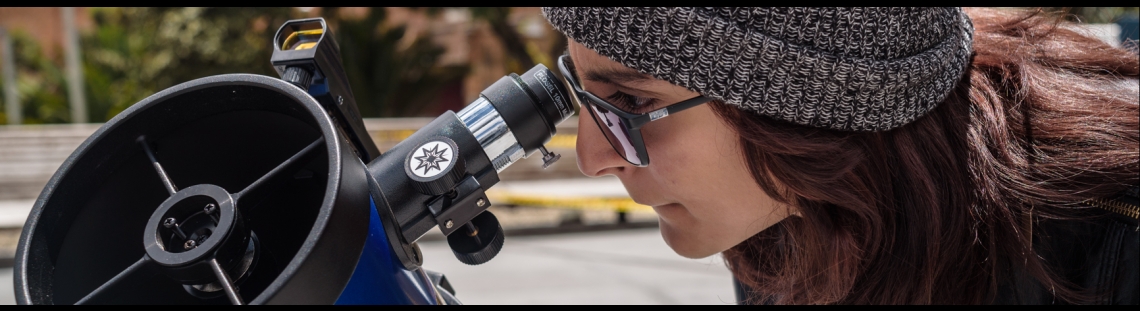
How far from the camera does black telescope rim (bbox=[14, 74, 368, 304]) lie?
2.84ft

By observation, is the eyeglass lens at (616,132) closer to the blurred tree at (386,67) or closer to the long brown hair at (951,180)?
the long brown hair at (951,180)

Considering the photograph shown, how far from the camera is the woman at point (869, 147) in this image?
1291 millimetres

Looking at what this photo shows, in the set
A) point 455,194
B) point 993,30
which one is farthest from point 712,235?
point 993,30

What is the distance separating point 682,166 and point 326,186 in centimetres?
70

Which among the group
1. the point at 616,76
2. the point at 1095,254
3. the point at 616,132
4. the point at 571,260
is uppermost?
the point at 616,76

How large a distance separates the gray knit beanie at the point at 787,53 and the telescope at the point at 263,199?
24 centimetres

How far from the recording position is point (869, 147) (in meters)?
1.42

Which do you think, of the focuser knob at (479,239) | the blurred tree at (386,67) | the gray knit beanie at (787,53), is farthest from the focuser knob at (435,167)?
the blurred tree at (386,67)

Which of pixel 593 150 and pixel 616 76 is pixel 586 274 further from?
pixel 616 76

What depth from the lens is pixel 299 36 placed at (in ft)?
4.63

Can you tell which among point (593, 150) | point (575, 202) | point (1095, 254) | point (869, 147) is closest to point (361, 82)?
point (575, 202)

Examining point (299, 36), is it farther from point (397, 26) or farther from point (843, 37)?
point (397, 26)

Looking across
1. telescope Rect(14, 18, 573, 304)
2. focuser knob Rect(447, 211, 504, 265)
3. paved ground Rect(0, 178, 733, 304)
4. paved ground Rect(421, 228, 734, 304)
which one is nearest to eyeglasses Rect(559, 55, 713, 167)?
telescope Rect(14, 18, 573, 304)

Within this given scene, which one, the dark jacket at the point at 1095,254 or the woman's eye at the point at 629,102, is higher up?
the woman's eye at the point at 629,102
